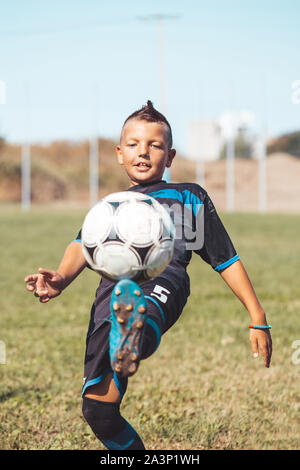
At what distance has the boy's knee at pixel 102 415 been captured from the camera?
2.63 meters

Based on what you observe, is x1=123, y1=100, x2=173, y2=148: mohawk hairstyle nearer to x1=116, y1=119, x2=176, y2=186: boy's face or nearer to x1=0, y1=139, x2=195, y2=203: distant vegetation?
x1=116, y1=119, x2=176, y2=186: boy's face

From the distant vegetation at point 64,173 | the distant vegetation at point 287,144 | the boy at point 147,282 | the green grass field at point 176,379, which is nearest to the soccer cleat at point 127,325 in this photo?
the boy at point 147,282

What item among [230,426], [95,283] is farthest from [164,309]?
[95,283]

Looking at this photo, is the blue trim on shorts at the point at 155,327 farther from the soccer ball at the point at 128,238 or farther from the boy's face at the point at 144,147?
the boy's face at the point at 144,147

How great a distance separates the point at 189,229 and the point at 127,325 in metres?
0.75

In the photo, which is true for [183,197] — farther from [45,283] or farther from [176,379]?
[176,379]

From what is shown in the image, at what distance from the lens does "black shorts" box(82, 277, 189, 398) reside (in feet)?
8.48

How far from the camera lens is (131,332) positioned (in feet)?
6.91

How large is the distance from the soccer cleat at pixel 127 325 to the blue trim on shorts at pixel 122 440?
2.40ft

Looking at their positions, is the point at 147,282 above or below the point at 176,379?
above

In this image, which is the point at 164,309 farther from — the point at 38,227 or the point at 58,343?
the point at 38,227

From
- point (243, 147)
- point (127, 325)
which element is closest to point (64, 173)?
point (243, 147)

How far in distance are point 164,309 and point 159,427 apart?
58.7 inches

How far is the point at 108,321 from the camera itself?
8.34ft
